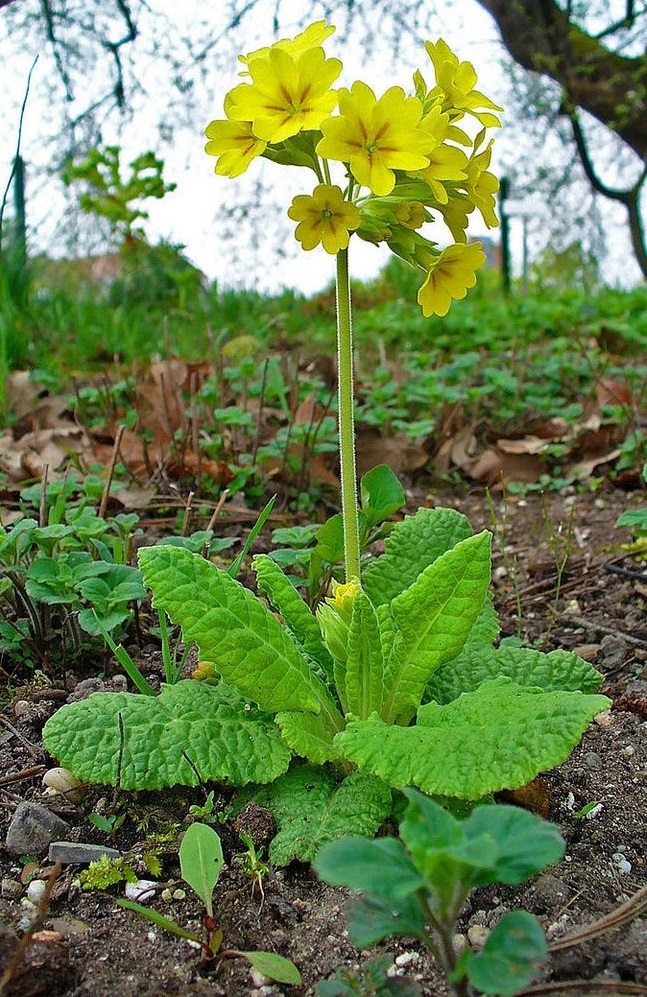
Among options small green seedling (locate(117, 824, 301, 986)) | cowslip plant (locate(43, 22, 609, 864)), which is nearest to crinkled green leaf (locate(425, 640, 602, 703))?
cowslip plant (locate(43, 22, 609, 864))

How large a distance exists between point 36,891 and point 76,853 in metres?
0.08

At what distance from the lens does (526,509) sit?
3021 mm

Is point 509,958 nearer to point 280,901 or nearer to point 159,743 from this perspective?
point 280,901

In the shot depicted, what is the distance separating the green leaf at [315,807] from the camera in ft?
4.51

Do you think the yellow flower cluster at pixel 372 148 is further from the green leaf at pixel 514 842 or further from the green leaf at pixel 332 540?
the green leaf at pixel 514 842

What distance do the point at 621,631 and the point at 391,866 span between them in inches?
50.6

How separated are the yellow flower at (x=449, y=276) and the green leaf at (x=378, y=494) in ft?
1.63

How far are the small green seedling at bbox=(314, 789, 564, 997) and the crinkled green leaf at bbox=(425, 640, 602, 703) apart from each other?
2.03 ft

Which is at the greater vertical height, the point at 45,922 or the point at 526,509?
the point at 526,509

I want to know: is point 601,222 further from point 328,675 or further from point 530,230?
point 328,675

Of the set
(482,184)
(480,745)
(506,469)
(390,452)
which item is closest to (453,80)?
(482,184)

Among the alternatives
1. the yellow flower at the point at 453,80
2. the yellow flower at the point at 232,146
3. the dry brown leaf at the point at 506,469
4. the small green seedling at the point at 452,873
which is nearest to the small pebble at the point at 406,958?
the small green seedling at the point at 452,873

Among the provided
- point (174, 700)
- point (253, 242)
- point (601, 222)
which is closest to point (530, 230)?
Result: point (601, 222)

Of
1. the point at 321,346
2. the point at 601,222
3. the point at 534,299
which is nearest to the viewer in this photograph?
the point at 321,346
